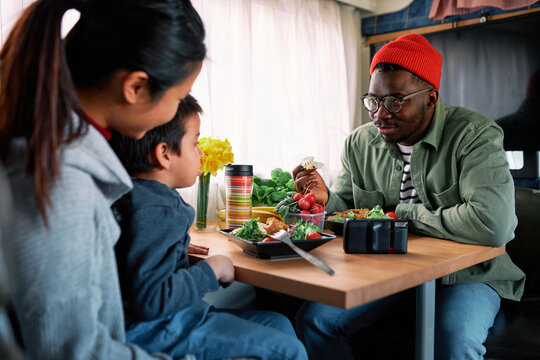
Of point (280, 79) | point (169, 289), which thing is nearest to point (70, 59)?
point (169, 289)

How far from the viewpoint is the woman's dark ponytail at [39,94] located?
727 mm

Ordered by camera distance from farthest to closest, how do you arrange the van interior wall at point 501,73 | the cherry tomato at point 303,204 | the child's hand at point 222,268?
the van interior wall at point 501,73 < the cherry tomato at point 303,204 < the child's hand at point 222,268

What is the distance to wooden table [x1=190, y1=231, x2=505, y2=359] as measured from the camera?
976 millimetres

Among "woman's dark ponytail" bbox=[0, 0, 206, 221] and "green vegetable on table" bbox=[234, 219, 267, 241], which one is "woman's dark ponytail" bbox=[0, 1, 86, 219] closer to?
"woman's dark ponytail" bbox=[0, 0, 206, 221]

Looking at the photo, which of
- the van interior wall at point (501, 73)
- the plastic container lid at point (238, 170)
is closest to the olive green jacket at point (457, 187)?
the plastic container lid at point (238, 170)

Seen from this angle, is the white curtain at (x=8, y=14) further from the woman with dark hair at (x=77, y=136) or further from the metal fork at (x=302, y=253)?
the metal fork at (x=302, y=253)

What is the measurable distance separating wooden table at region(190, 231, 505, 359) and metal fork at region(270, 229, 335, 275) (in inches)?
0.6

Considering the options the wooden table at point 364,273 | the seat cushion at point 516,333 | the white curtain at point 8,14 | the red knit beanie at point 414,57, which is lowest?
the seat cushion at point 516,333

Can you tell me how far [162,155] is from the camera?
120cm

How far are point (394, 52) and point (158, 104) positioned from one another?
43.7 inches

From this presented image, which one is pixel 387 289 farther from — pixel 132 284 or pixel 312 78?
pixel 312 78

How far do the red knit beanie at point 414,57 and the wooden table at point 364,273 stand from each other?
668 millimetres

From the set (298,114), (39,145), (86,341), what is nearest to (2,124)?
(39,145)

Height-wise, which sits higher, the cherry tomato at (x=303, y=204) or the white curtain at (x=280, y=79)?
the white curtain at (x=280, y=79)
